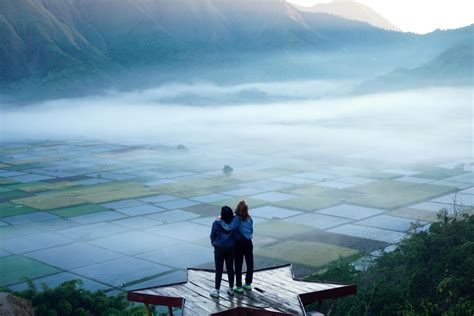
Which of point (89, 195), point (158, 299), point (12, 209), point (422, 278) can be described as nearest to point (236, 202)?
point (89, 195)

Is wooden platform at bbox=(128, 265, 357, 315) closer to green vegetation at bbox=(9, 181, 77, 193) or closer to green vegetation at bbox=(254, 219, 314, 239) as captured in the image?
green vegetation at bbox=(254, 219, 314, 239)

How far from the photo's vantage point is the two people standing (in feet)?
53.8

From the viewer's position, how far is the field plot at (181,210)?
149 ft

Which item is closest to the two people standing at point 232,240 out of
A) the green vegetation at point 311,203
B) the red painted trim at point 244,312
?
the red painted trim at point 244,312

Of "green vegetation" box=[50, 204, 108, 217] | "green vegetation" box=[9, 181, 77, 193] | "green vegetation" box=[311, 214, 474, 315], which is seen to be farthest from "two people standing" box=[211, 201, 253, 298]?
"green vegetation" box=[9, 181, 77, 193]

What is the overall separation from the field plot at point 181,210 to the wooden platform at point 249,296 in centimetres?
2400

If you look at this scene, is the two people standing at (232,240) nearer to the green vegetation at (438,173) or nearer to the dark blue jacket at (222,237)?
the dark blue jacket at (222,237)

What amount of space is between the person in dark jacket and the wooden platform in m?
0.47

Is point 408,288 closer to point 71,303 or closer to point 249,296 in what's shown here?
point 249,296

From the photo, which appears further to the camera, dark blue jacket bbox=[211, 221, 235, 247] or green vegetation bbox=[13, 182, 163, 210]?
green vegetation bbox=[13, 182, 163, 210]

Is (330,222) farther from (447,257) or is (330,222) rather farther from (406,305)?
(406,305)

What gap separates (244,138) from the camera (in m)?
151

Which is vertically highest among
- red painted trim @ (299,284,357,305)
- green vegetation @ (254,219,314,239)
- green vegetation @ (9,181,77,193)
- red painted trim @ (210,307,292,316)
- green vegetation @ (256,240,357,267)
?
red painted trim @ (210,307,292,316)

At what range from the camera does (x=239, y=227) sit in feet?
54.5
